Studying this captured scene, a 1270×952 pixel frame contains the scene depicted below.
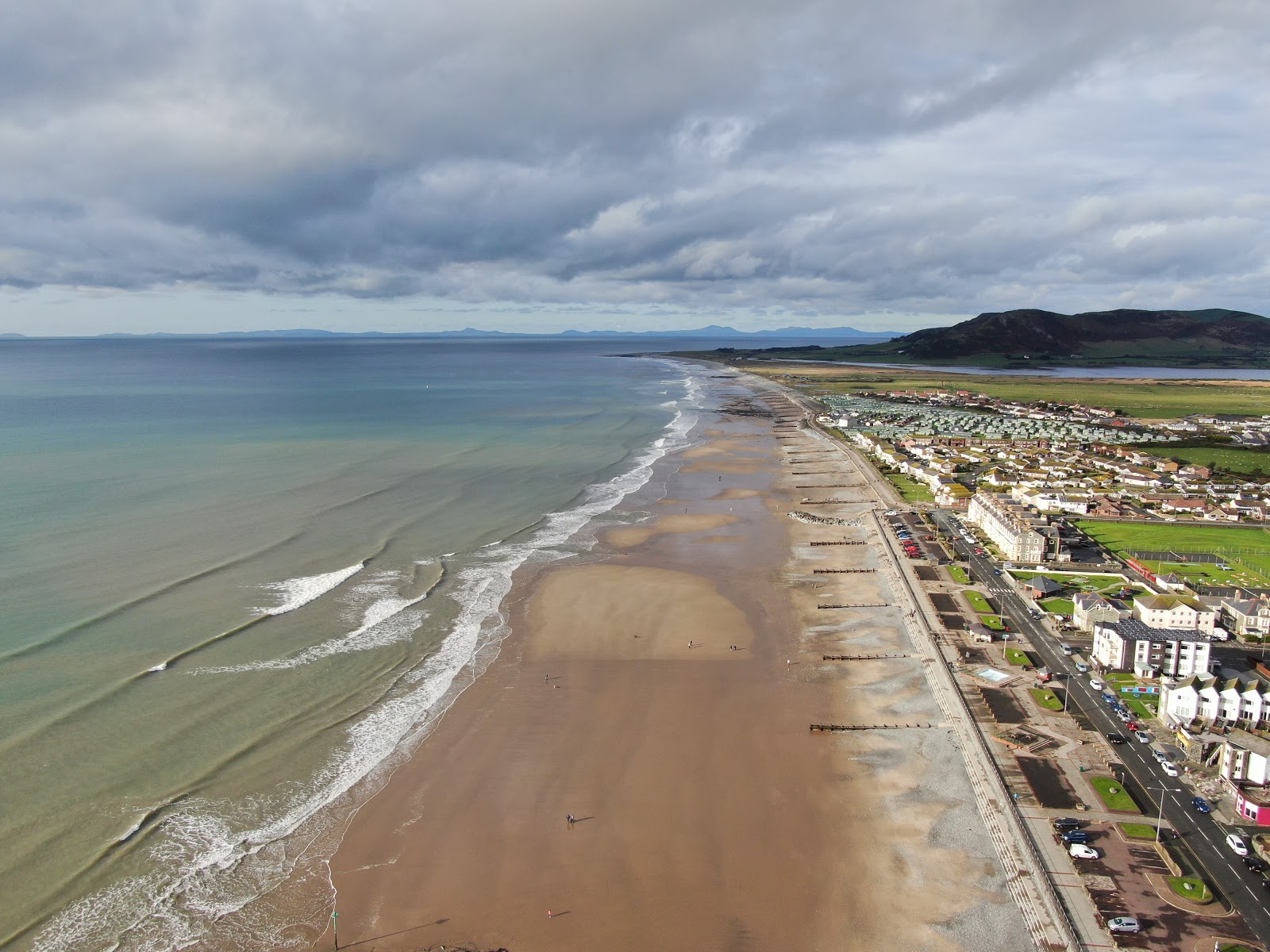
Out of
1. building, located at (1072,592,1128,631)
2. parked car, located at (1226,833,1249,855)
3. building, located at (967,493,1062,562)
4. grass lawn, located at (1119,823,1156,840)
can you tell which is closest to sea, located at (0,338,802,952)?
grass lawn, located at (1119,823,1156,840)

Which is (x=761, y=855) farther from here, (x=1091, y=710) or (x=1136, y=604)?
(x=1136, y=604)

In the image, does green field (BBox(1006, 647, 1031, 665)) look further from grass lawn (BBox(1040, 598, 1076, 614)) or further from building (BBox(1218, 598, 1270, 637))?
building (BBox(1218, 598, 1270, 637))

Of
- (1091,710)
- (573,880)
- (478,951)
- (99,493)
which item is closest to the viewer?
(478,951)

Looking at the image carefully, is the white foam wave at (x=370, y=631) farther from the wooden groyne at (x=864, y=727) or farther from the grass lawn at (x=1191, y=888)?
the grass lawn at (x=1191, y=888)

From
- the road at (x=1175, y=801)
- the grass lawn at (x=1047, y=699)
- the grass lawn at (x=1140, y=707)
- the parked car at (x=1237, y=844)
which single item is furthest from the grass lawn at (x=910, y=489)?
the parked car at (x=1237, y=844)

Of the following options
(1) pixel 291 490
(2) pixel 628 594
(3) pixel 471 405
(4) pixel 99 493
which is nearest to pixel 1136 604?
(2) pixel 628 594

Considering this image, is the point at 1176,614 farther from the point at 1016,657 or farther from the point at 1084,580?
the point at 1084,580
